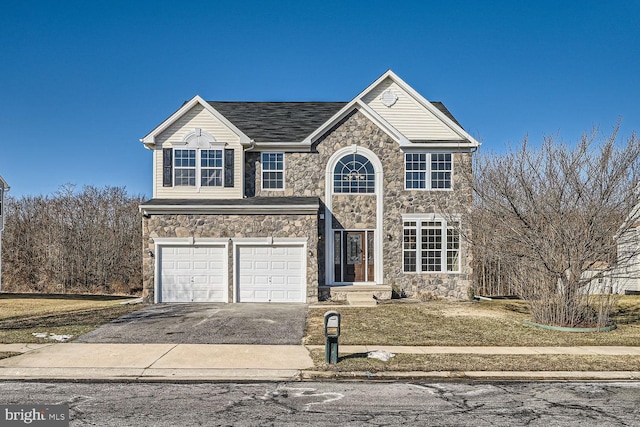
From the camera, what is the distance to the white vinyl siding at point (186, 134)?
19875mm

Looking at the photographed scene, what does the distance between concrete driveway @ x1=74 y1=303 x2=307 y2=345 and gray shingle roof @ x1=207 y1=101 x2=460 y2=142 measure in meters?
7.33

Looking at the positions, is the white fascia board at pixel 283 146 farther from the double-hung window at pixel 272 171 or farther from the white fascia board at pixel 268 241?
the white fascia board at pixel 268 241

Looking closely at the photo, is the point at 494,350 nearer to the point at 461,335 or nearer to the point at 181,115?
the point at 461,335

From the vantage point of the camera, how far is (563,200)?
13.9 metres

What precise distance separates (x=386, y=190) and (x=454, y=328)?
8.12m

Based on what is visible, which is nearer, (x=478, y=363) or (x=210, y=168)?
(x=478, y=363)

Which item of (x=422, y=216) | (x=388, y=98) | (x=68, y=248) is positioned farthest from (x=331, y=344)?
(x=68, y=248)

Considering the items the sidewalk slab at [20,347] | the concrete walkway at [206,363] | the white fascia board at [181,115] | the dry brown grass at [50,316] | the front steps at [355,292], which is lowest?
the concrete walkway at [206,363]

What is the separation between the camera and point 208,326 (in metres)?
13.6

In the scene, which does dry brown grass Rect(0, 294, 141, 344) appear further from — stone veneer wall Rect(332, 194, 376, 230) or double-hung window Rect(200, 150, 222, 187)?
stone veneer wall Rect(332, 194, 376, 230)

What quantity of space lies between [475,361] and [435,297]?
1064 centimetres

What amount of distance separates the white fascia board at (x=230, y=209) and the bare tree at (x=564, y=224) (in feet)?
22.3

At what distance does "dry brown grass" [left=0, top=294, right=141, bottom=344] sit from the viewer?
12539 mm

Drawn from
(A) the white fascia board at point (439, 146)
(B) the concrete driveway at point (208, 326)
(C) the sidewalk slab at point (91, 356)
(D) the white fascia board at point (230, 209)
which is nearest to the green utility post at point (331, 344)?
(B) the concrete driveway at point (208, 326)
